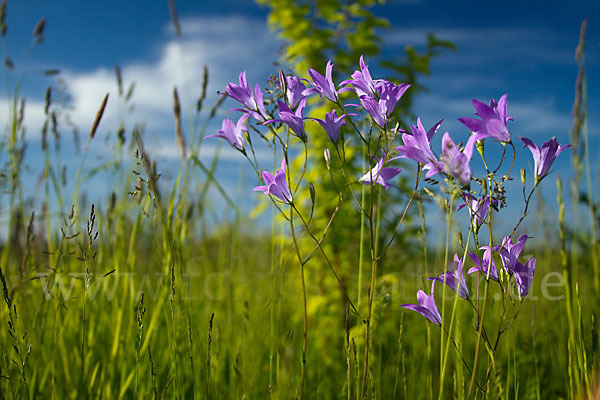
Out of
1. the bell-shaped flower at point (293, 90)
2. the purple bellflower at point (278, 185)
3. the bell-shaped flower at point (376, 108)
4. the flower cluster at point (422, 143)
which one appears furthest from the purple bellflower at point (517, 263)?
the bell-shaped flower at point (293, 90)

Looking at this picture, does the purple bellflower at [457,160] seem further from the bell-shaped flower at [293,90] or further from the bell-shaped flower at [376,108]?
the bell-shaped flower at [293,90]

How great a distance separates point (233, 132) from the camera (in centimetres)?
113

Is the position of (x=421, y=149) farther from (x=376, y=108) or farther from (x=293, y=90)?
(x=293, y=90)

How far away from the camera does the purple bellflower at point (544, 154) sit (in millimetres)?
900

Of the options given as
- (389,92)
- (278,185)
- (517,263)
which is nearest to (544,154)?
(517,263)

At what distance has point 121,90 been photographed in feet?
7.84

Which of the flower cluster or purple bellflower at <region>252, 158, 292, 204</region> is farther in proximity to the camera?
purple bellflower at <region>252, 158, 292, 204</region>

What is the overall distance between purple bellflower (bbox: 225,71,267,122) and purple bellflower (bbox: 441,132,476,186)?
451 mm

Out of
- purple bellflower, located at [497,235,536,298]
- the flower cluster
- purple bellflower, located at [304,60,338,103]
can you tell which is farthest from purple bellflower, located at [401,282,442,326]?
purple bellflower, located at [304,60,338,103]

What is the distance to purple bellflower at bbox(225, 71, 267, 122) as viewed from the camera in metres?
1.03

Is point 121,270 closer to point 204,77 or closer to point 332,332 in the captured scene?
point 204,77

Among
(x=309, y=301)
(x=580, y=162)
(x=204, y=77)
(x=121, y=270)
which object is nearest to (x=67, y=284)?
(x=121, y=270)

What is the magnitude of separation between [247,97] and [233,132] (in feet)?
0.39

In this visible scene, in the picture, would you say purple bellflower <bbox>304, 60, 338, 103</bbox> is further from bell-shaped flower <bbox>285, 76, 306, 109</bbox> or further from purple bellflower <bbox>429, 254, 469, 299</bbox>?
purple bellflower <bbox>429, 254, 469, 299</bbox>
